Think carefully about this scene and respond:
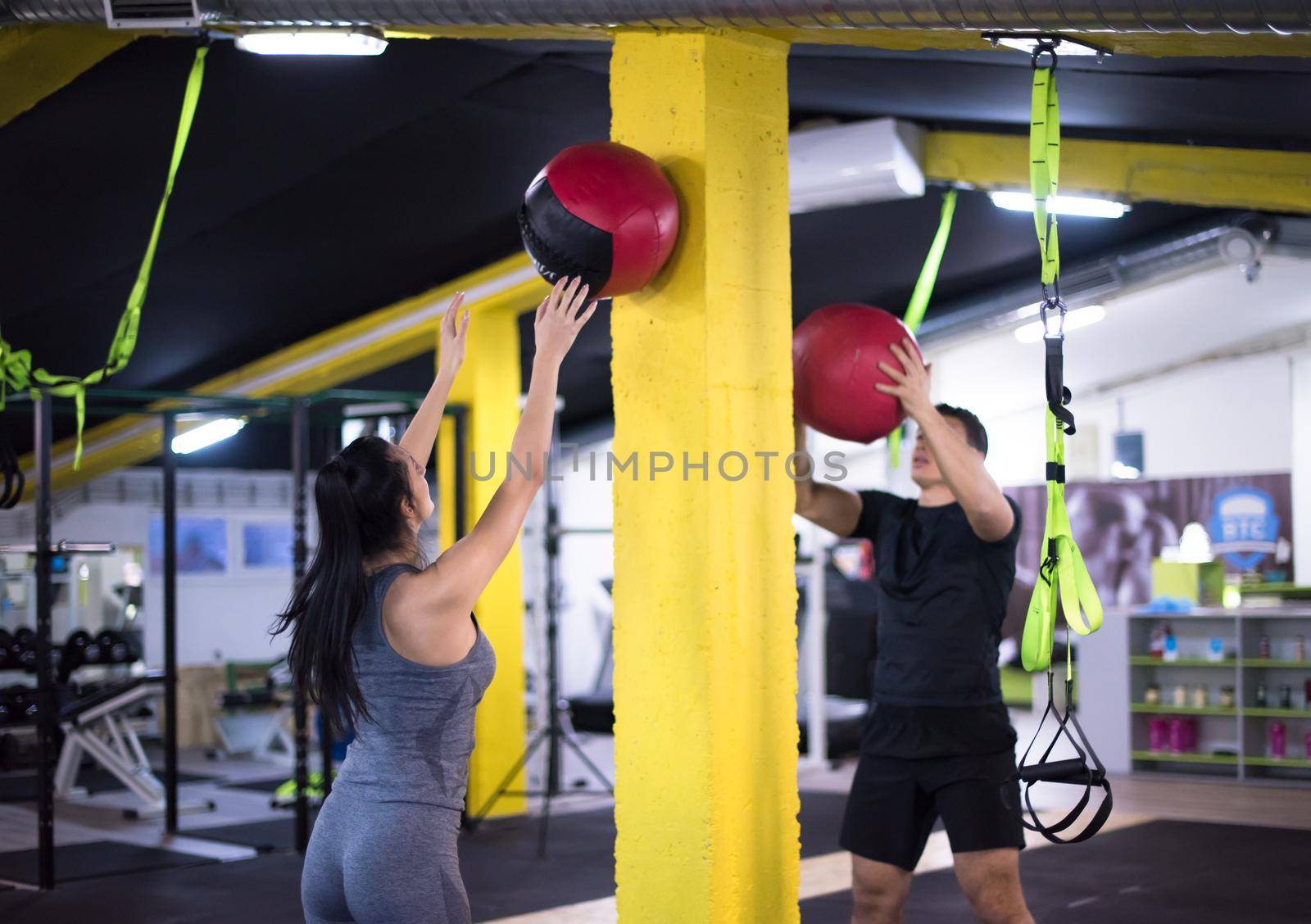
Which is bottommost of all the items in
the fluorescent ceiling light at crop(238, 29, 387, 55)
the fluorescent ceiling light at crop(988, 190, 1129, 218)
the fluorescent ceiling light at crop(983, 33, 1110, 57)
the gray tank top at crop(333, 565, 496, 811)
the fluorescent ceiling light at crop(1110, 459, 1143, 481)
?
the gray tank top at crop(333, 565, 496, 811)

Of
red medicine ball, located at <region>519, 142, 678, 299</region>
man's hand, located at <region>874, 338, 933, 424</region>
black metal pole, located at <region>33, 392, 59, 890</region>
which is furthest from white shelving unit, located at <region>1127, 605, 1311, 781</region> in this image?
red medicine ball, located at <region>519, 142, 678, 299</region>

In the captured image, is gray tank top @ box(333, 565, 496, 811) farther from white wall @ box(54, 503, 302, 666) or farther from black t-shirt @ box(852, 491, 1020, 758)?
white wall @ box(54, 503, 302, 666)

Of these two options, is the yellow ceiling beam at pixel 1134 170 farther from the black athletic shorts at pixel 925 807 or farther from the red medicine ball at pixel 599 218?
the black athletic shorts at pixel 925 807

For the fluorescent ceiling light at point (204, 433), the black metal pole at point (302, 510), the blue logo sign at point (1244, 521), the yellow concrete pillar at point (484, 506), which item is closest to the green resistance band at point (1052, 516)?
the black metal pole at point (302, 510)

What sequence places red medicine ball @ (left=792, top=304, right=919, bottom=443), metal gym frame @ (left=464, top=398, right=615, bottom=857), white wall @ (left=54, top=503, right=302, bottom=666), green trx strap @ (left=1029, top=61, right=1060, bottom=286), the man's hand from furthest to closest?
white wall @ (left=54, top=503, right=302, bottom=666), metal gym frame @ (left=464, top=398, right=615, bottom=857), red medicine ball @ (left=792, top=304, right=919, bottom=443), the man's hand, green trx strap @ (left=1029, top=61, right=1060, bottom=286)

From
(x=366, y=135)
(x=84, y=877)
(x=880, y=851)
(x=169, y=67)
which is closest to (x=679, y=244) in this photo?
(x=880, y=851)

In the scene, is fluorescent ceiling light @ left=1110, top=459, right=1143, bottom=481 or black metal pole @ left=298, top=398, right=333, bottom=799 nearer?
black metal pole @ left=298, top=398, right=333, bottom=799

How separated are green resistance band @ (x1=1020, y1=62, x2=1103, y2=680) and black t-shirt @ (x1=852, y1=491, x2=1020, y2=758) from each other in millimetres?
287

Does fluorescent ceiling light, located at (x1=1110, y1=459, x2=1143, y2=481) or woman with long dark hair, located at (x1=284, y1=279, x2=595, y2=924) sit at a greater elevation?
fluorescent ceiling light, located at (x1=1110, y1=459, x2=1143, y2=481)

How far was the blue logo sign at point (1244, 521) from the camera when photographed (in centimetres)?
1216

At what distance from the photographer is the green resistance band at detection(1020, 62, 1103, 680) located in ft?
8.93

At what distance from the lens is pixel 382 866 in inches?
79.0

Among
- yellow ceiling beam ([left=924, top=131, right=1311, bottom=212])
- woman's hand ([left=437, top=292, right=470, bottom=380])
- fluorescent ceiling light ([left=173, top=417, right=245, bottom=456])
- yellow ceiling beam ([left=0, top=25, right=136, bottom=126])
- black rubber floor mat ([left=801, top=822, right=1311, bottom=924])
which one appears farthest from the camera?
fluorescent ceiling light ([left=173, top=417, right=245, bottom=456])

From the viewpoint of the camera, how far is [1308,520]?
12.1m
